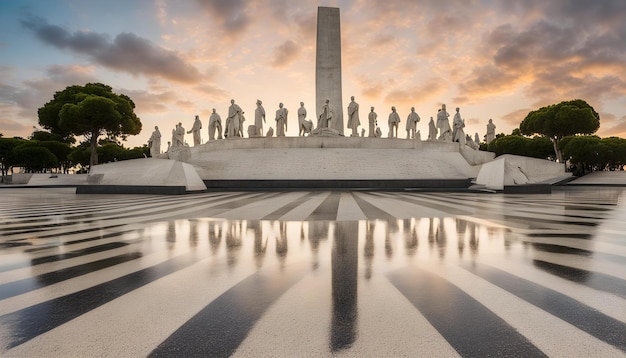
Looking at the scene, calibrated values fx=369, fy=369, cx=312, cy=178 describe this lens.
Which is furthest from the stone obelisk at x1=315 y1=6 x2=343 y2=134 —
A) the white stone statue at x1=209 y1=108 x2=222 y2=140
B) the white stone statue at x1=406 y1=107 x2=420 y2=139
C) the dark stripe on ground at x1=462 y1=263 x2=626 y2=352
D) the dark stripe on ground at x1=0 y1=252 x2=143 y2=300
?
the dark stripe on ground at x1=462 y1=263 x2=626 y2=352

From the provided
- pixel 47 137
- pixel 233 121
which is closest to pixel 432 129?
pixel 233 121

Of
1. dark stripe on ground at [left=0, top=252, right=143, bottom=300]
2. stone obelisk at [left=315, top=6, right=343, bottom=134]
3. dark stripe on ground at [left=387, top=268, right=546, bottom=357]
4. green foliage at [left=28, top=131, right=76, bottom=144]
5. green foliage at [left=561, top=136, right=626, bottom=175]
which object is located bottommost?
dark stripe on ground at [left=387, top=268, right=546, bottom=357]

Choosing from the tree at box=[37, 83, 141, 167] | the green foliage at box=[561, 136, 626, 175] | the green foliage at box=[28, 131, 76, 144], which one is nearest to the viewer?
the tree at box=[37, 83, 141, 167]

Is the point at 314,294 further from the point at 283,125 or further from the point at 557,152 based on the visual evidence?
the point at 557,152

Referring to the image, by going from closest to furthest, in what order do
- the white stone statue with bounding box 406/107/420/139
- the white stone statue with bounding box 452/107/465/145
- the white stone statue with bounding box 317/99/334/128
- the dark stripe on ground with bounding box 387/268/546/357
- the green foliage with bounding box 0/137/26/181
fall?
the dark stripe on ground with bounding box 387/268/546/357
the white stone statue with bounding box 317/99/334/128
the white stone statue with bounding box 452/107/465/145
the white stone statue with bounding box 406/107/420/139
the green foliage with bounding box 0/137/26/181

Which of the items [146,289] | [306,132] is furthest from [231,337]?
[306,132]

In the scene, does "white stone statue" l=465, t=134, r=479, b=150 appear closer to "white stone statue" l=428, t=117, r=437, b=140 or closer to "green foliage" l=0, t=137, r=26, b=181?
"white stone statue" l=428, t=117, r=437, b=140

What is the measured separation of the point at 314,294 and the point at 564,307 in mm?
1757

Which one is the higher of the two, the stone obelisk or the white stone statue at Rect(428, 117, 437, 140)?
the stone obelisk

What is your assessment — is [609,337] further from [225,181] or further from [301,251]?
[225,181]

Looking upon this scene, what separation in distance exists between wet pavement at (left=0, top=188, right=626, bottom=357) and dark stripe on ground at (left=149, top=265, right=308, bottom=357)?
0.04 ft

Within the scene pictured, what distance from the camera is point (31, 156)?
1895 inches

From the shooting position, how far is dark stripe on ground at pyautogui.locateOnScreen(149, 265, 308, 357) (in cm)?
195

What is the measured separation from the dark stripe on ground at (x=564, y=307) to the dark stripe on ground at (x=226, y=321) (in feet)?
5.92
